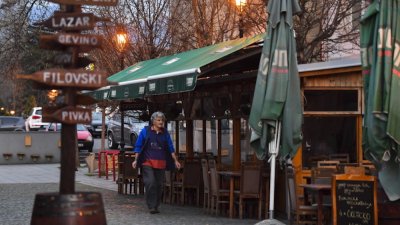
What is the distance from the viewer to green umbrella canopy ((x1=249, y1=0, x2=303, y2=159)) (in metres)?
9.02

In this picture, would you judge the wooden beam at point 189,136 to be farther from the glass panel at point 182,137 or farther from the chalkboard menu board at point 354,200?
the chalkboard menu board at point 354,200

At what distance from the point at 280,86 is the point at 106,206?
5584 millimetres

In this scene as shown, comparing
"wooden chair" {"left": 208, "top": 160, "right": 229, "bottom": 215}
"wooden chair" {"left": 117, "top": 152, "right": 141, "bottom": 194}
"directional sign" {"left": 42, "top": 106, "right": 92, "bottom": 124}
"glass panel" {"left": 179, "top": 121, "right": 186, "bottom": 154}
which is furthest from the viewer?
"glass panel" {"left": 179, "top": 121, "right": 186, "bottom": 154}

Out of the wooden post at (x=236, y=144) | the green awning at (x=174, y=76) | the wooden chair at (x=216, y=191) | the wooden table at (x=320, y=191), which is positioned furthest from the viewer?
the wooden post at (x=236, y=144)

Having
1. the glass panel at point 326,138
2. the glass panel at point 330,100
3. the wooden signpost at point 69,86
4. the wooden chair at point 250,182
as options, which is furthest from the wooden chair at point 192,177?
the wooden signpost at point 69,86

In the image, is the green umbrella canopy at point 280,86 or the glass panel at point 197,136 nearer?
the green umbrella canopy at point 280,86

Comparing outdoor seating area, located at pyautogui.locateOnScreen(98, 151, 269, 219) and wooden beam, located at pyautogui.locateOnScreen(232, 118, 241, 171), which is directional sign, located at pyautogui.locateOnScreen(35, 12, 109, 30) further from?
wooden beam, located at pyautogui.locateOnScreen(232, 118, 241, 171)

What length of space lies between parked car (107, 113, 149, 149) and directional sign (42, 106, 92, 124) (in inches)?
1016

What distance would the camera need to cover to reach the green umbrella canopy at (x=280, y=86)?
9016 mm

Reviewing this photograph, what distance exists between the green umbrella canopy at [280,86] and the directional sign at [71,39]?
3.59 meters

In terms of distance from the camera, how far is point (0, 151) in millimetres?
27375

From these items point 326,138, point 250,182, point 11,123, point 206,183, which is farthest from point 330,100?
point 11,123

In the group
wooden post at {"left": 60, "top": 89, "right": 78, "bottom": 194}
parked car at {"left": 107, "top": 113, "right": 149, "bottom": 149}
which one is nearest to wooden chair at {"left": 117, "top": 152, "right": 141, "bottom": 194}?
wooden post at {"left": 60, "top": 89, "right": 78, "bottom": 194}

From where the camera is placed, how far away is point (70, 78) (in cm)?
574
